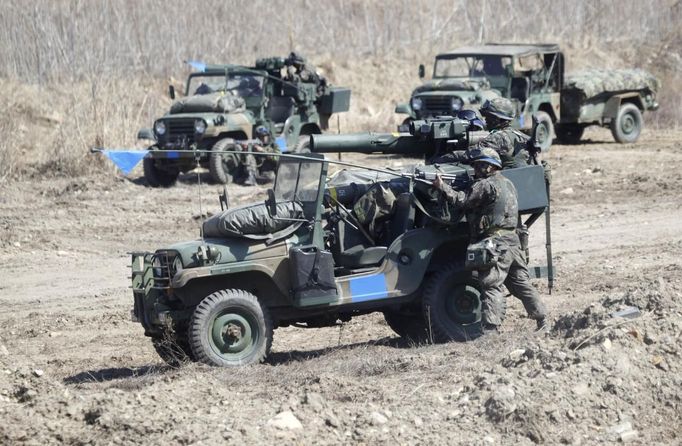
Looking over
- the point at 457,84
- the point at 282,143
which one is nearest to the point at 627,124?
the point at 457,84

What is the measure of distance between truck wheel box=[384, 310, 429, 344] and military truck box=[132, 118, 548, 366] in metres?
0.02

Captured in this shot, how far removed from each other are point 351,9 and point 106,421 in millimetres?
24817

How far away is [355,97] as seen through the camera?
2739 centimetres

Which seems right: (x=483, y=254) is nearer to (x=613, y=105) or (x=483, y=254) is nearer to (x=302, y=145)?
(x=302, y=145)

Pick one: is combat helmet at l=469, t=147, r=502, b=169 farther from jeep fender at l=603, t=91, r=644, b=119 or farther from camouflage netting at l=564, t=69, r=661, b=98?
jeep fender at l=603, t=91, r=644, b=119

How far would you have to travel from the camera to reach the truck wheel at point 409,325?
948 cm

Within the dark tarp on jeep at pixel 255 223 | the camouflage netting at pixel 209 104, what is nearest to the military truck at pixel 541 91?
the camouflage netting at pixel 209 104

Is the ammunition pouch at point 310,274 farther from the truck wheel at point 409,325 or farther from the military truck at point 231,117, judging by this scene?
the military truck at point 231,117

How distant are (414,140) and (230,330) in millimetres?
2377

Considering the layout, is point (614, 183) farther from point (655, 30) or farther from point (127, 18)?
point (655, 30)

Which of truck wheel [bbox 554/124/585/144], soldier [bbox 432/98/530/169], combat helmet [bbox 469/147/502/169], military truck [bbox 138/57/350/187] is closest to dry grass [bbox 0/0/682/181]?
military truck [bbox 138/57/350/187]

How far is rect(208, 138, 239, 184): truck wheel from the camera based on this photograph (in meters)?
18.2

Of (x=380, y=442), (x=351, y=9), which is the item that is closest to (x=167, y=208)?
(x=380, y=442)

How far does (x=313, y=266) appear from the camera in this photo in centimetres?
866
